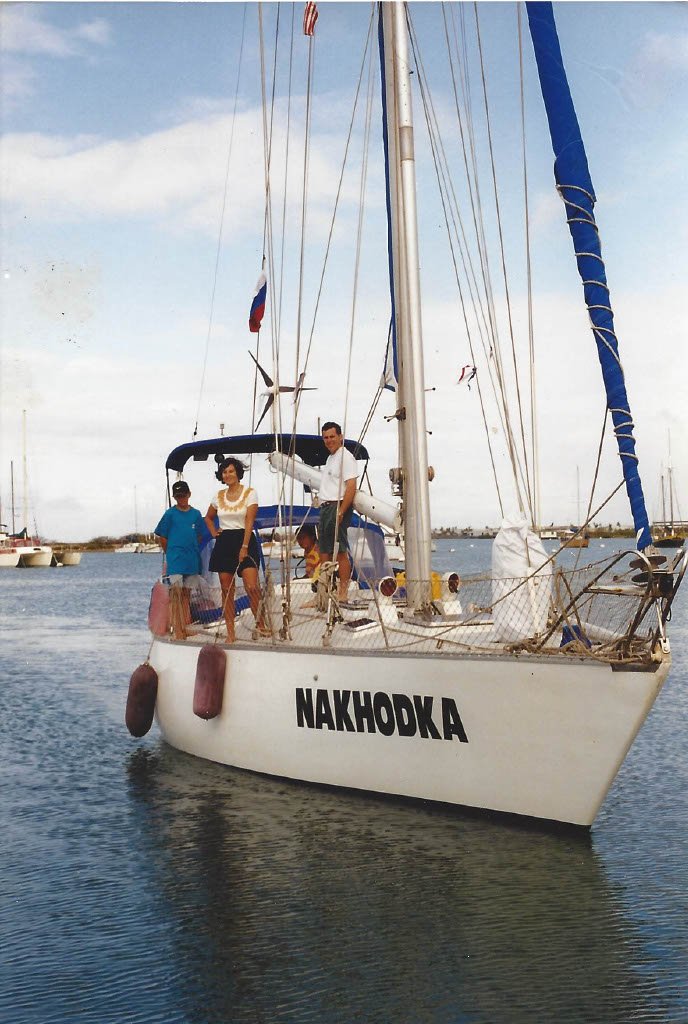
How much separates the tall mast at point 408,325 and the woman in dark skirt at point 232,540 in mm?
1556

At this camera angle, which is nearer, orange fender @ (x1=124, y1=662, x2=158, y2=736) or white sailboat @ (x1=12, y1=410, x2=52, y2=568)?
orange fender @ (x1=124, y1=662, x2=158, y2=736)

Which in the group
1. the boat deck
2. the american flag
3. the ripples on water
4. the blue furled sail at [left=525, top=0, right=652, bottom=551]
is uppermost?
the american flag

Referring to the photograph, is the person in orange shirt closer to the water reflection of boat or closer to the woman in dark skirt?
the woman in dark skirt

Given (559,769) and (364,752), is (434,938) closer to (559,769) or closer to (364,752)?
(559,769)

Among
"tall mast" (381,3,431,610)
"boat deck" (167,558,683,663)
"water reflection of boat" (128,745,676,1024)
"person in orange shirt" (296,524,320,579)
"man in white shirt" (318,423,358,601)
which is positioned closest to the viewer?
"water reflection of boat" (128,745,676,1024)

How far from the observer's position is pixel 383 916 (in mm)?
6562

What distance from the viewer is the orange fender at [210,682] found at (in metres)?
9.85

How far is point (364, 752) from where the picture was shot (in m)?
8.63

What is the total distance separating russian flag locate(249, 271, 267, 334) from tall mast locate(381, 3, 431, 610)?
2870mm

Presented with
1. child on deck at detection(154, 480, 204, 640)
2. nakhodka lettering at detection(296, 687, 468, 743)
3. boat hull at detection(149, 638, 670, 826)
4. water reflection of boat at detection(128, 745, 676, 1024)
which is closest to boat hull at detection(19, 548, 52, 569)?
child on deck at detection(154, 480, 204, 640)

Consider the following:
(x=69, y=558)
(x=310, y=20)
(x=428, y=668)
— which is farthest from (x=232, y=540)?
(x=69, y=558)

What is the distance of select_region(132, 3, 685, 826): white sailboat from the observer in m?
7.31

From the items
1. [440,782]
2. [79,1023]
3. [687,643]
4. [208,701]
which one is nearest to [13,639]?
[687,643]

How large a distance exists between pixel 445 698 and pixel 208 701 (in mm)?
2926
